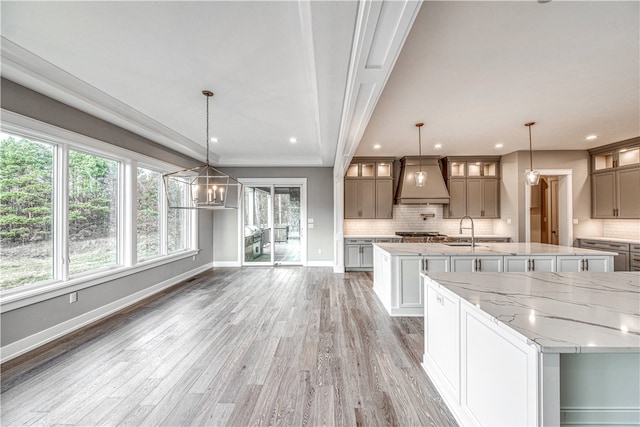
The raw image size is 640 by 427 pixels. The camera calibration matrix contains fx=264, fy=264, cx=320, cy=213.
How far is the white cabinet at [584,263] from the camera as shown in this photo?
335 centimetres

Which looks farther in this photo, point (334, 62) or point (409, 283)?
point (409, 283)

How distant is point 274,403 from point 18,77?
12.1 feet

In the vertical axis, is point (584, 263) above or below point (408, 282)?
above

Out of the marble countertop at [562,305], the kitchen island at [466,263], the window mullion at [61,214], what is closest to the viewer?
the marble countertop at [562,305]

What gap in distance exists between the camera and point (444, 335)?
1.95 m

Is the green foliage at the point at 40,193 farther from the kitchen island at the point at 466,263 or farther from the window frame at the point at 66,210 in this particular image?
the kitchen island at the point at 466,263

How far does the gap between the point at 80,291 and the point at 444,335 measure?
4049 millimetres

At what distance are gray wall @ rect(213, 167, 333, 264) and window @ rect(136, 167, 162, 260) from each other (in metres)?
2.01

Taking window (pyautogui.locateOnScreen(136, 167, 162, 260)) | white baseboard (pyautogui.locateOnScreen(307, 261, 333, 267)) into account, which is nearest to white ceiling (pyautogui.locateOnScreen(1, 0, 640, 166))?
window (pyautogui.locateOnScreen(136, 167, 162, 260))

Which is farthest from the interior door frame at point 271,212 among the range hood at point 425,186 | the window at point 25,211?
the window at point 25,211

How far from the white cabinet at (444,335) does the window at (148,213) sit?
4.47 meters

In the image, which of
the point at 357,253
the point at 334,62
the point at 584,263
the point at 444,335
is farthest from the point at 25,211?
the point at 584,263

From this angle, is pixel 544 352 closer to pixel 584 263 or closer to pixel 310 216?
pixel 584 263

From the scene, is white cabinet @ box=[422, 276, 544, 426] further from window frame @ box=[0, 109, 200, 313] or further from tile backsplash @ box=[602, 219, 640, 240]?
tile backsplash @ box=[602, 219, 640, 240]
